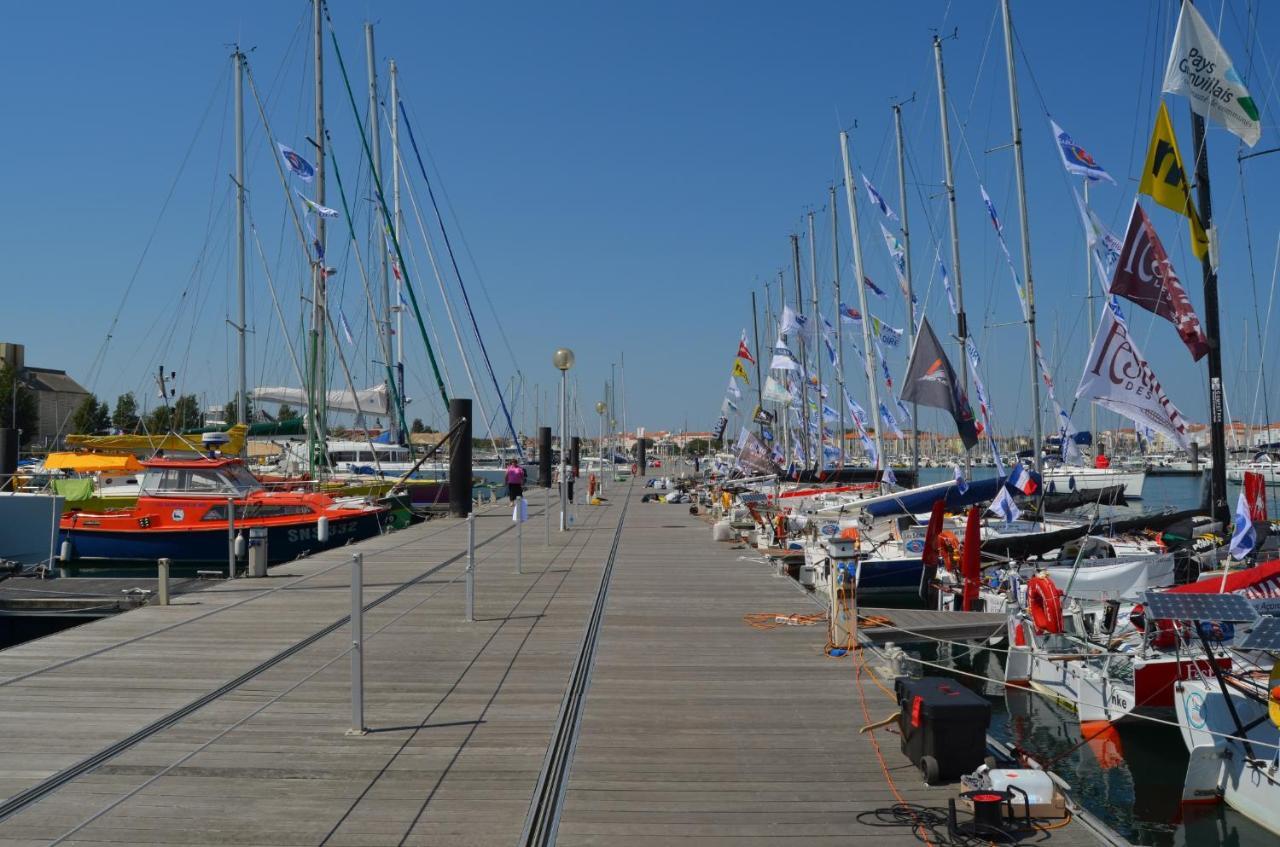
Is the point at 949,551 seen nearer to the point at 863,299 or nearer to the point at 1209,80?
the point at 1209,80

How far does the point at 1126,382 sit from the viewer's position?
51.4ft

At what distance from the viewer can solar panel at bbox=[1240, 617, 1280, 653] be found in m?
7.25

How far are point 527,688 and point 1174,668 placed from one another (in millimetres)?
7380

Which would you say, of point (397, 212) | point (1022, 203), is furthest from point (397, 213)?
point (1022, 203)

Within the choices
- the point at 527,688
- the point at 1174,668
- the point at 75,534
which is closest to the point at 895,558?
the point at 1174,668

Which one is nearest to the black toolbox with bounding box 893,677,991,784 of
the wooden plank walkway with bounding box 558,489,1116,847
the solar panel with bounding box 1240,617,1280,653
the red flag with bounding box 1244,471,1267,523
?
the wooden plank walkway with bounding box 558,489,1116,847

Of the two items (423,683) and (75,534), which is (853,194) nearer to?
(75,534)

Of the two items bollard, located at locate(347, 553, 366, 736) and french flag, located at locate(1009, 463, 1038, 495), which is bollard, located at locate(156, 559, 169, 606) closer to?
bollard, located at locate(347, 553, 366, 736)

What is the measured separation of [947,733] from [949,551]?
45.8 ft

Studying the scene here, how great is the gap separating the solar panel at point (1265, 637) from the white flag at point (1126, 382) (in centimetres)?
858

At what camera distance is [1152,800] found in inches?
447

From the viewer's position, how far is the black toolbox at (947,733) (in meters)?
7.06

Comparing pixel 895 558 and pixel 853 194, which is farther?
pixel 853 194

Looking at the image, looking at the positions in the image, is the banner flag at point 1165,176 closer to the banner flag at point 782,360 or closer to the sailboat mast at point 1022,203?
the sailboat mast at point 1022,203
